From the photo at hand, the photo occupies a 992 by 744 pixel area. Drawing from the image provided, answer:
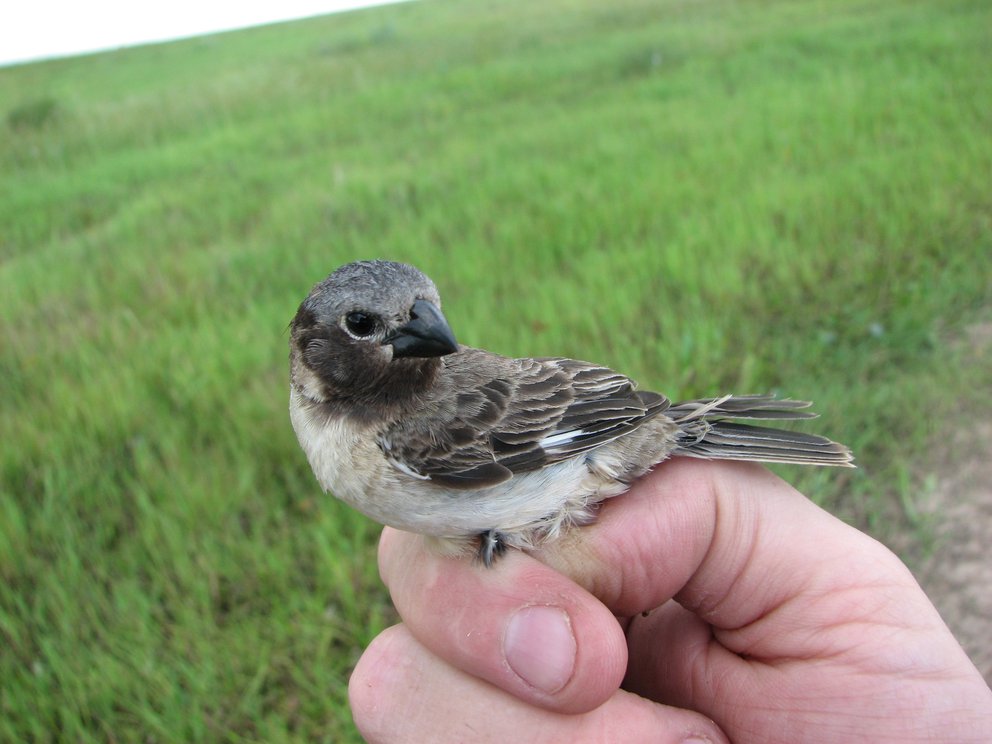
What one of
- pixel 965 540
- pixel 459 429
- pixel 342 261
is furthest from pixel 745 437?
pixel 342 261

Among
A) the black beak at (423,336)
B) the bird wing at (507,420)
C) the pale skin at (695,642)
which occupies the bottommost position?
the pale skin at (695,642)

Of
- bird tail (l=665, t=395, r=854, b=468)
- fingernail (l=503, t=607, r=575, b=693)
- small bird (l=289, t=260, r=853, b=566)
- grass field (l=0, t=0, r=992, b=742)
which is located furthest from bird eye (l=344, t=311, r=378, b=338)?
grass field (l=0, t=0, r=992, b=742)

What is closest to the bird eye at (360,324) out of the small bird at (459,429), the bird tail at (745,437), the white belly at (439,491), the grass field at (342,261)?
the small bird at (459,429)

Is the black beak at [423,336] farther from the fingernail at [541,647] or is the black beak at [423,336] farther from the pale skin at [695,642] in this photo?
the fingernail at [541,647]

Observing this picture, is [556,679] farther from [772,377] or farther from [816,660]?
[772,377]

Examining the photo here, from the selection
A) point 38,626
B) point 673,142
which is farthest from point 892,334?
point 38,626

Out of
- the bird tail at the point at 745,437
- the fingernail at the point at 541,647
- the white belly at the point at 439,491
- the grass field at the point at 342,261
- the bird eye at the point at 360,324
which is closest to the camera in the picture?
the fingernail at the point at 541,647

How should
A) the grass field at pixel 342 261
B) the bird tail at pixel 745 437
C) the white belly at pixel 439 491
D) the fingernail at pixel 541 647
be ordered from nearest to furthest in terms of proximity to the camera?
the fingernail at pixel 541 647 → the white belly at pixel 439 491 → the bird tail at pixel 745 437 → the grass field at pixel 342 261

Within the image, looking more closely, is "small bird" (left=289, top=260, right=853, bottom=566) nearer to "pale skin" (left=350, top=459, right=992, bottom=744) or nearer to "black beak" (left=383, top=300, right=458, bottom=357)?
"black beak" (left=383, top=300, right=458, bottom=357)

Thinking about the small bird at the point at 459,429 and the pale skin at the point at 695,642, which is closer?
the pale skin at the point at 695,642
